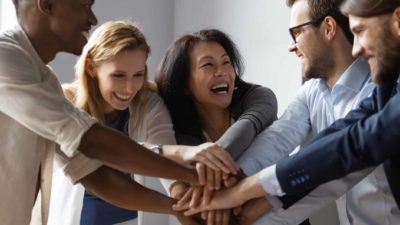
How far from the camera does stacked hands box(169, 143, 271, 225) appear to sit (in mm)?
1731

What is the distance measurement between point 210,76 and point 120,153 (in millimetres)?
645

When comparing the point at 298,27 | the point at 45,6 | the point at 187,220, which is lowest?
the point at 187,220

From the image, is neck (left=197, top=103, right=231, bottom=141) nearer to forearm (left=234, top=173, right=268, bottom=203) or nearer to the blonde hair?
the blonde hair

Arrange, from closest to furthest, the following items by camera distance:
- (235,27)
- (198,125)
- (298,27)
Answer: (298,27)
(198,125)
(235,27)

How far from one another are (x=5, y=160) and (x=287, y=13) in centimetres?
141

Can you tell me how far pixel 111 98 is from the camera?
6.84 feet

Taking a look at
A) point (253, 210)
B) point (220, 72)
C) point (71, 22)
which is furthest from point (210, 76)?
point (71, 22)

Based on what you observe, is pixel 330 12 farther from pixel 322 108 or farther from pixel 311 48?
pixel 322 108

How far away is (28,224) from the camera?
1466mm

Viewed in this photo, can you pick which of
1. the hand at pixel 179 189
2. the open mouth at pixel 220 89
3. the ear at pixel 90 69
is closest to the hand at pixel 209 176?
the hand at pixel 179 189

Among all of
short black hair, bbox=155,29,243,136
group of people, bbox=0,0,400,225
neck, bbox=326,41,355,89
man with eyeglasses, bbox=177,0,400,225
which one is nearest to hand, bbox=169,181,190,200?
group of people, bbox=0,0,400,225

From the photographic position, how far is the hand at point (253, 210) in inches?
66.7

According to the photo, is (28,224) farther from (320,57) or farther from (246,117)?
(320,57)

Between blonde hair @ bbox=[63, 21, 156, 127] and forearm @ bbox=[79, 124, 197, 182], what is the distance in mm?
497
